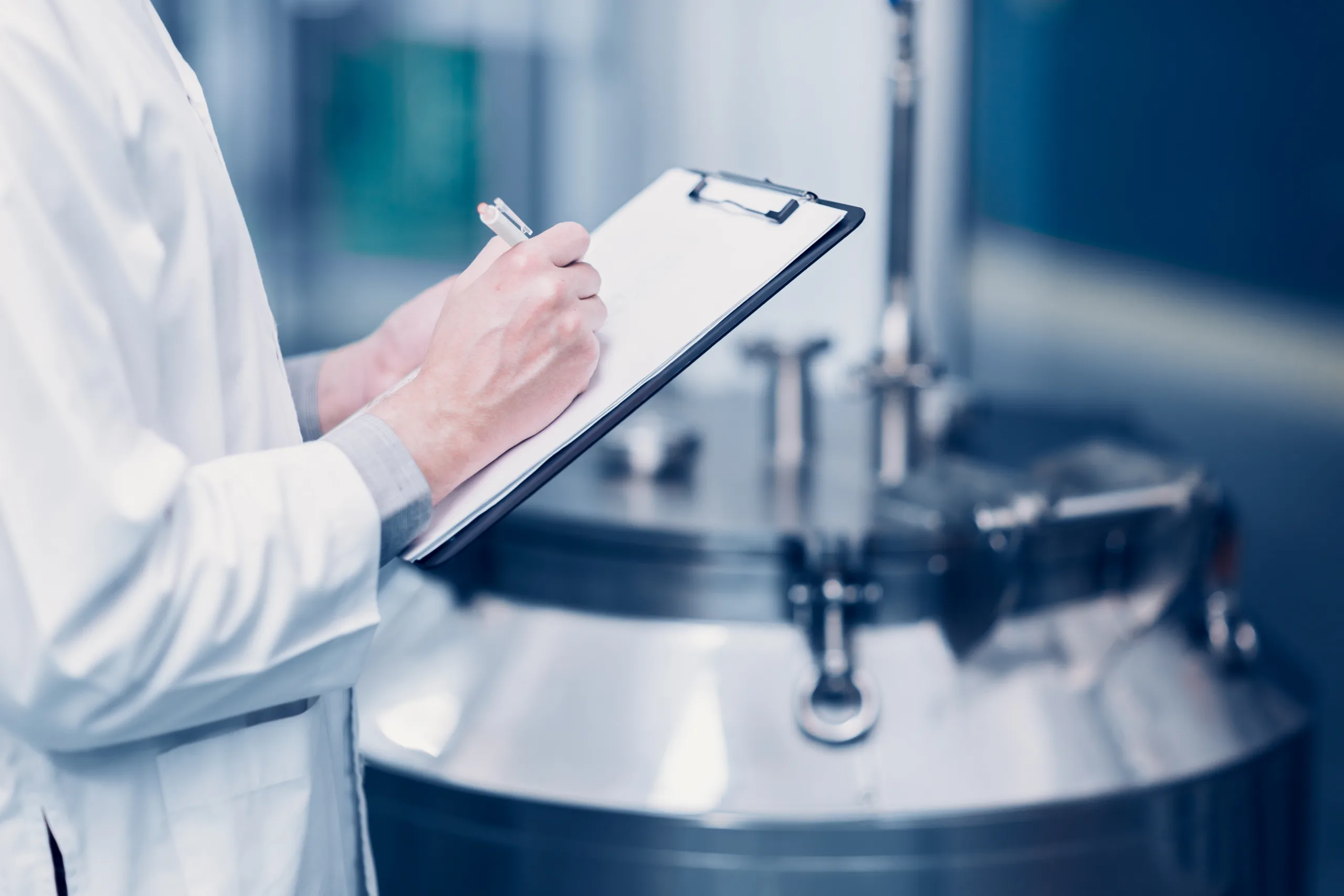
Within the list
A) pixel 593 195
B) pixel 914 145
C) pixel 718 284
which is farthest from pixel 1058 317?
pixel 718 284

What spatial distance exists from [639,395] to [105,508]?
0.24 meters

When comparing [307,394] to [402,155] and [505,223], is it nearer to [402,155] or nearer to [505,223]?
[505,223]

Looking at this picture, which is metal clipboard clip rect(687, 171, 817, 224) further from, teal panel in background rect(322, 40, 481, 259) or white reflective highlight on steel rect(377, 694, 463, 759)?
teal panel in background rect(322, 40, 481, 259)

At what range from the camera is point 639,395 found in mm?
590

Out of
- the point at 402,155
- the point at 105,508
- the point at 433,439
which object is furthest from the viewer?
the point at 402,155

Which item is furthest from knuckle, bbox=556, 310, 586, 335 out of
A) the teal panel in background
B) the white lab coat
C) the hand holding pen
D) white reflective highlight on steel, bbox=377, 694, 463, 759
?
the teal panel in background

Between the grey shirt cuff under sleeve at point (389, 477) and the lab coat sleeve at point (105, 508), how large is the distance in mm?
19

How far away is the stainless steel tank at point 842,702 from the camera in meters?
0.77

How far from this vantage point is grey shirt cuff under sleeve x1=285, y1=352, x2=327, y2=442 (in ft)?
2.54

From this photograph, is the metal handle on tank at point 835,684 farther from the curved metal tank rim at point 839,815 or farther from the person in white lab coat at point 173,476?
the person in white lab coat at point 173,476

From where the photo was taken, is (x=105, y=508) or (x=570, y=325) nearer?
(x=105, y=508)

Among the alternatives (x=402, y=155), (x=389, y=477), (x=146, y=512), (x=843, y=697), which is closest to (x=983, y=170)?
(x=402, y=155)

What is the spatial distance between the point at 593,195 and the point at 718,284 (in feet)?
9.09

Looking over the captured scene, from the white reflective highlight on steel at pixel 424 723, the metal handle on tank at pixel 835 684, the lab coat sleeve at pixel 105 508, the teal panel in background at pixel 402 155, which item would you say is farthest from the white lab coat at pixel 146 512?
the teal panel in background at pixel 402 155
